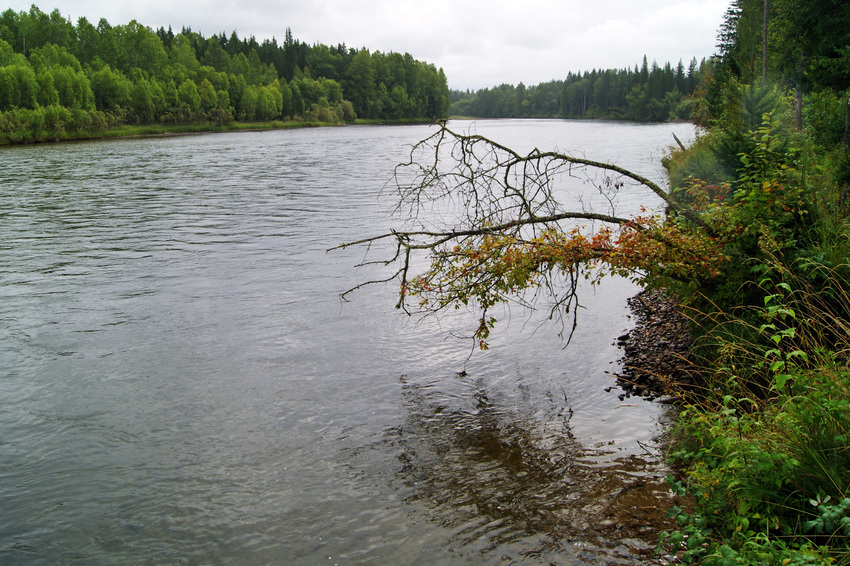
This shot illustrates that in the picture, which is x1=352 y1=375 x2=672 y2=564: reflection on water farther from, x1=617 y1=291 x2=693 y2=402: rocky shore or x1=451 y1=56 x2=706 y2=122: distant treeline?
x1=451 y1=56 x2=706 y2=122: distant treeline

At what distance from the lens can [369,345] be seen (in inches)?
487

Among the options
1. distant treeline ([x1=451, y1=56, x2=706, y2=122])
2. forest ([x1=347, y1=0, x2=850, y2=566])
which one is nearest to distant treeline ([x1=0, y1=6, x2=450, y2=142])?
distant treeline ([x1=451, y1=56, x2=706, y2=122])

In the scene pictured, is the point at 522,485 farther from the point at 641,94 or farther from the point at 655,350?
the point at 641,94

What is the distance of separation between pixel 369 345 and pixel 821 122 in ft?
91.6

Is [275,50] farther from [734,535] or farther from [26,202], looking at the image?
[734,535]

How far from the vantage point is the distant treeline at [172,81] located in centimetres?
7762

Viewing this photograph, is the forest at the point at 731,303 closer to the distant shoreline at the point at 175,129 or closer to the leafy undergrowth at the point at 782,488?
the leafy undergrowth at the point at 782,488

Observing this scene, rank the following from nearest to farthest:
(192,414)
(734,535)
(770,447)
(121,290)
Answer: (734,535), (770,447), (192,414), (121,290)

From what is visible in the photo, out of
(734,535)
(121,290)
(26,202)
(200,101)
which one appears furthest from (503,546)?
(200,101)

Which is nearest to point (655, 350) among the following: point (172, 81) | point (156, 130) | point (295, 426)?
point (295, 426)

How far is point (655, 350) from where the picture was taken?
36.9 ft

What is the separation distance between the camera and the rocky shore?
9.68m

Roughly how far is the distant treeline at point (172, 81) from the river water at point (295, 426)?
67.7m

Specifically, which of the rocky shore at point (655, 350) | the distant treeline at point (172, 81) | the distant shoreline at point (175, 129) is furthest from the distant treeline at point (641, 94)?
the rocky shore at point (655, 350)
